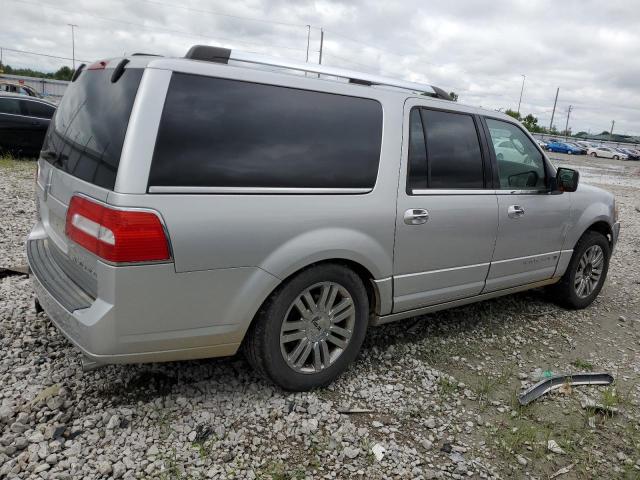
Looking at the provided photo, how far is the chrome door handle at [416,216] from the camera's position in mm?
3200

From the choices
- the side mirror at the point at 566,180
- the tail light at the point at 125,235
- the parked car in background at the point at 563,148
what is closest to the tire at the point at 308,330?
the tail light at the point at 125,235

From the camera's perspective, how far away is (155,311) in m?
2.40

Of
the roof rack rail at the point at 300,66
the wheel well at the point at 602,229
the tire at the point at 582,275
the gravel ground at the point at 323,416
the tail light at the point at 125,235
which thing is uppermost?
Answer: the roof rack rail at the point at 300,66

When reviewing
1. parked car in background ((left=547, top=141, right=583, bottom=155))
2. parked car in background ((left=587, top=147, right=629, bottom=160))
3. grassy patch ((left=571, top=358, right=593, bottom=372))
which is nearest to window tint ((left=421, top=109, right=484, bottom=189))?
grassy patch ((left=571, top=358, right=593, bottom=372))

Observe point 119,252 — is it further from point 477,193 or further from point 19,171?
point 19,171

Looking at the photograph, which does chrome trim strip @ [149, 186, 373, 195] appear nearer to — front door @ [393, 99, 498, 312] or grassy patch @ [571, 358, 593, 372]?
front door @ [393, 99, 498, 312]

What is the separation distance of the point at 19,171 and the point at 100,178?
8.85 metres

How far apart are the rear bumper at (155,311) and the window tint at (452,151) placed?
58.0 inches

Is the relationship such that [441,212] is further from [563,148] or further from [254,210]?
[563,148]

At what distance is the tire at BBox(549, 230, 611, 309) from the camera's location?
188 inches

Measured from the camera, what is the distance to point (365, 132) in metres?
3.08

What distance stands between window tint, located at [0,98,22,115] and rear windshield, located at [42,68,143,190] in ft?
29.8

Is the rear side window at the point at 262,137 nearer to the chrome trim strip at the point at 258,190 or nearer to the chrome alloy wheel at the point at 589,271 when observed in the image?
the chrome trim strip at the point at 258,190

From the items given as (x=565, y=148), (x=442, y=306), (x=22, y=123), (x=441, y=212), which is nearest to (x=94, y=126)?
(x=441, y=212)
